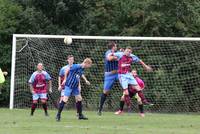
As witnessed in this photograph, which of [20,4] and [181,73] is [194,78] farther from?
[20,4]

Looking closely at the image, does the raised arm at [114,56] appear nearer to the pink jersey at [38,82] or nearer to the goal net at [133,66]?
the pink jersey at [38,82]

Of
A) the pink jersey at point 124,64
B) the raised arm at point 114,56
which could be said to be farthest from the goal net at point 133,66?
the pink jersey at point 124,64

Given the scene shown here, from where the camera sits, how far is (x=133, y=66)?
82.0ft

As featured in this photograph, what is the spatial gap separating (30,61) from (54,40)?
1.36 meters

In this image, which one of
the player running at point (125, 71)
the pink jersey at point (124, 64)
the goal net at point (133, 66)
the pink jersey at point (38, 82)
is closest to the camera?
the player running at point (125, 71)

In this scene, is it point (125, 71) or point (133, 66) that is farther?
point (133, 66)

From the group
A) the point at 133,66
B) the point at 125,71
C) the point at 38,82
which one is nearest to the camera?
the point at 125,71

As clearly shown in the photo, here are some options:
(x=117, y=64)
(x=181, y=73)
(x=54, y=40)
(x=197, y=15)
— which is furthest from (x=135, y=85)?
(x=197, y=15)

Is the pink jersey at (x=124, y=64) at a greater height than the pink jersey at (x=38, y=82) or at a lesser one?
greater

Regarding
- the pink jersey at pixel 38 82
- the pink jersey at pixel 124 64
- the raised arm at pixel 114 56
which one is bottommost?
the pink jersey at pixel 38 82

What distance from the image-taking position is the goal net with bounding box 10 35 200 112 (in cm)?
2425

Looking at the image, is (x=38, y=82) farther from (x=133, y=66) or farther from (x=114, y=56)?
(x=133, y=66)

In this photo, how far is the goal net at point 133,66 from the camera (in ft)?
79.6

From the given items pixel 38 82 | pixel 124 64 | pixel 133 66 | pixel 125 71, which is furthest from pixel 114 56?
pixel 133 66
